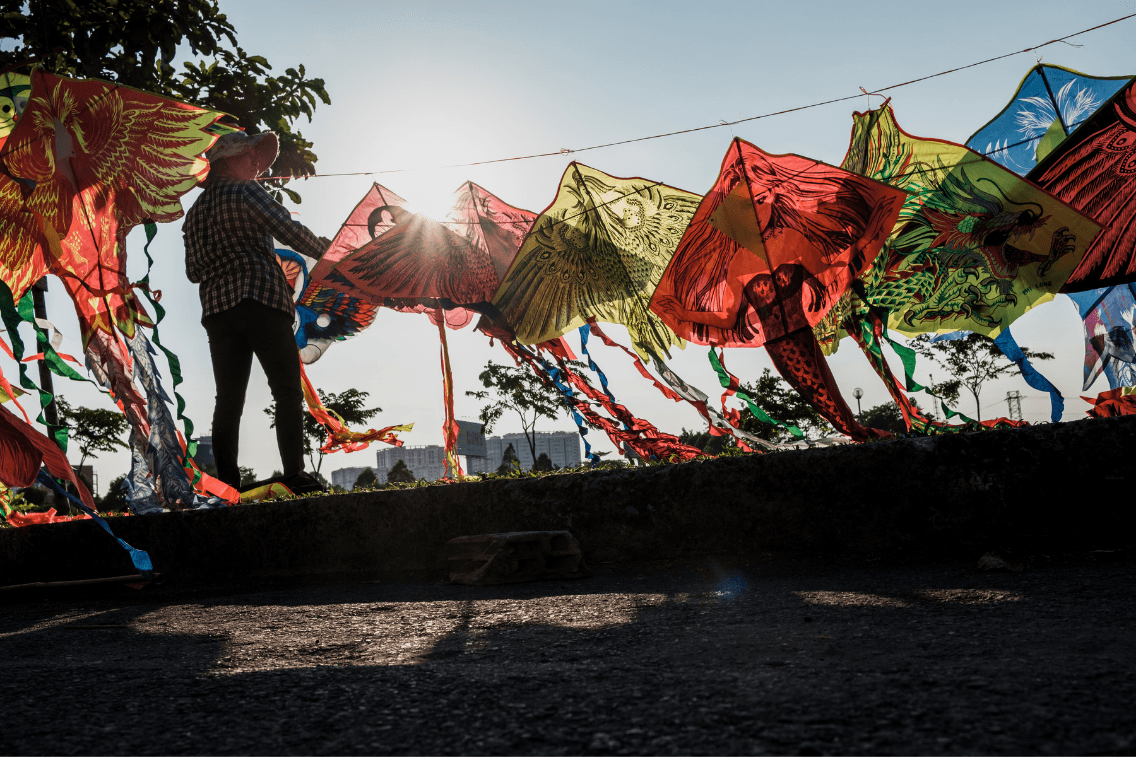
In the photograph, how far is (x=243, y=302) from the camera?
142 inches

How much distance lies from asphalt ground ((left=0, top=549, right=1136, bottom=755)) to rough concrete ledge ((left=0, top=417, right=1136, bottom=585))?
186 mm

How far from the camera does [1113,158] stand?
3.76 meters

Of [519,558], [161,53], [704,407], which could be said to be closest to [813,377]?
[704,407]

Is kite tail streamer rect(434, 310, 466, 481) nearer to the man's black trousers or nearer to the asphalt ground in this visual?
the man's black trousers

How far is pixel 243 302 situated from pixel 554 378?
6.05ft

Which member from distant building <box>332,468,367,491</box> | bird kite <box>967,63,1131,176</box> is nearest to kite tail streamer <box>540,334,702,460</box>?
bird kite <box>967,63,1131,176</box>

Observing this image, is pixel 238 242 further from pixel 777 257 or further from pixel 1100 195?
pixel 1100 195

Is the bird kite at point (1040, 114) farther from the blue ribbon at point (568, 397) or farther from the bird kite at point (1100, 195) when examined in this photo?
the blue ribbon at point (568, 397)

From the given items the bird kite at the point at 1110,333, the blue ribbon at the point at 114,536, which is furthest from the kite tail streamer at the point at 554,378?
the bird kite at the point at 1110,333

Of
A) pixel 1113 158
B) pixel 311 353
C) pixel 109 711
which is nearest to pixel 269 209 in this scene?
pixel 311 353

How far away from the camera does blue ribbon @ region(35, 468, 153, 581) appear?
8.82ft

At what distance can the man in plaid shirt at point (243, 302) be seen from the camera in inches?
143

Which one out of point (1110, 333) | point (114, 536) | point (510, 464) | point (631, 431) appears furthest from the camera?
point (510, 464)

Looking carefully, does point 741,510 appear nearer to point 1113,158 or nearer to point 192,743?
point 192,743
